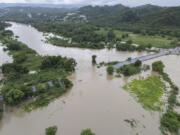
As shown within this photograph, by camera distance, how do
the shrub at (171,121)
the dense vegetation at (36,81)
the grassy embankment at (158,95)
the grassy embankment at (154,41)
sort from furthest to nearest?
1. the grassy embankment at (154,41)
2. the dense vegetation at (36,81)
3. the grassy embankment at (158,95)
4. the shrub at (171,121)

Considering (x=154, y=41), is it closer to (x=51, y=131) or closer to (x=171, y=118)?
(x=171, y=118)

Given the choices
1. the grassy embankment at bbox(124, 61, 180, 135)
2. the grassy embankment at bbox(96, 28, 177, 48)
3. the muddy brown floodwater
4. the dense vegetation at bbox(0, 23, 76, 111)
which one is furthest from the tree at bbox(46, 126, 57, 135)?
the grassy embankment at bbox(96, 28, 177, 48)

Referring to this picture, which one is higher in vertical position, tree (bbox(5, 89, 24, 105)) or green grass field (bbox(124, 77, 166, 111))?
tree (bbox(5, 89, 24, 105))

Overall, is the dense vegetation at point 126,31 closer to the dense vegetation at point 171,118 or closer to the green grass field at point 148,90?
the green grass field at point 148,90

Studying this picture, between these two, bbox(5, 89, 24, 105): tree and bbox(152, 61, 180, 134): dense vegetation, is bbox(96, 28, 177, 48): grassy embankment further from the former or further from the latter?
bbox(5, 89, 24, 105): tree

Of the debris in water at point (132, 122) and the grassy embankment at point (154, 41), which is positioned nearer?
the debris in water at point (132, 122)

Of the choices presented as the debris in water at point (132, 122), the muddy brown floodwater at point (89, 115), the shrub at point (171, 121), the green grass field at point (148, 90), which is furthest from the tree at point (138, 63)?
the debris in water at point (132, 122)
